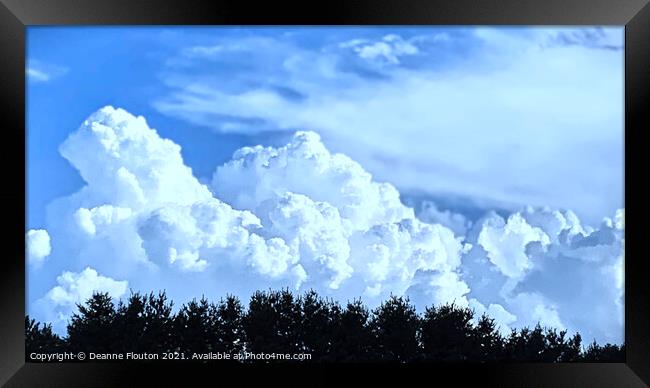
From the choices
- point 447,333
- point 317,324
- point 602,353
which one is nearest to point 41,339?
point 317,324

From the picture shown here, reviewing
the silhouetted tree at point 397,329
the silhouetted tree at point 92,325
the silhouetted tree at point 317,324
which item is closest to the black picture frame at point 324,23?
the silhouetted tree at point 92,325

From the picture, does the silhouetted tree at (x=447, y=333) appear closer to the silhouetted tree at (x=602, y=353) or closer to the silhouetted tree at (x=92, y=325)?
the silhouetted tree at (x=602, y=353)

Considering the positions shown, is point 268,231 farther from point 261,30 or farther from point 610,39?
point 610,39

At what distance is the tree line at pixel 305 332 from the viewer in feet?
21.7

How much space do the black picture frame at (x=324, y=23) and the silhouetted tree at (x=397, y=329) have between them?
1933 millimetres

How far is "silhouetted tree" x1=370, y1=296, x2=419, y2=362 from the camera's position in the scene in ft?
22.5

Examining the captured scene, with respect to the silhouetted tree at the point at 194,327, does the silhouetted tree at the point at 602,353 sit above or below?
below

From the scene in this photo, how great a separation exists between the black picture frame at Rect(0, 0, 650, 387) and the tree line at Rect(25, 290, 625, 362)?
1737 mm

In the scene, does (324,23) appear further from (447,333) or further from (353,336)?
(447,333)

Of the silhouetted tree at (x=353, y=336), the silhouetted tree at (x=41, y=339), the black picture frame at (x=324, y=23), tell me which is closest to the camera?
the black picture frame at (x=324, y=23)

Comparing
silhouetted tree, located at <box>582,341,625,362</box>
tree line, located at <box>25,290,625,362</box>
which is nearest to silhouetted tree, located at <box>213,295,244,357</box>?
tree line, located at <box>25,290,625,362</box>

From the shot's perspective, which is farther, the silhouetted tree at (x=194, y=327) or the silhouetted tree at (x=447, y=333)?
the silhouetted tree at (x=447, y=333)

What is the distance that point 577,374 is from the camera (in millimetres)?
4891

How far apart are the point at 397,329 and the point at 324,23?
11.8 ft
